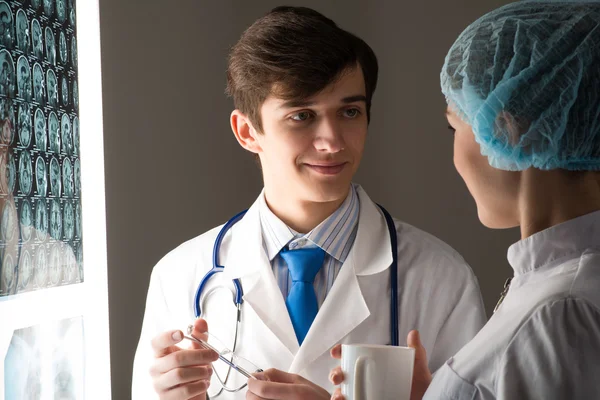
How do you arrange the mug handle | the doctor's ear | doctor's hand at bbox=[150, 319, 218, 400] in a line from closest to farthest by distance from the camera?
the mug handle → doctor's hand at bbox=[150, 319, 218, 400] → the doctor's ear

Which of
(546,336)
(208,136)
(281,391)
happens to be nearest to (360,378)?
(281,391)

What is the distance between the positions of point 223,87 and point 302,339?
1.21m

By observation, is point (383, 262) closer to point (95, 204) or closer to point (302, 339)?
point (302, 339)

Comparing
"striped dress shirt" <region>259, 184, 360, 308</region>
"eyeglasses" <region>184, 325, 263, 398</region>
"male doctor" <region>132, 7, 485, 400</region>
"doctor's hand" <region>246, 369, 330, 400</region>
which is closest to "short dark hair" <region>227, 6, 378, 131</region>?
"male doctor" <region>132, 7, 485, 400</region>

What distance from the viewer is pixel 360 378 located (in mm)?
1073

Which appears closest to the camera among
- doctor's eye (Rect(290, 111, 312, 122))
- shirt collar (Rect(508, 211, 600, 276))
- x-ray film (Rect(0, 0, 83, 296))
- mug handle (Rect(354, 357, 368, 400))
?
shirt collar (Rect(508, 211, 600, 276))

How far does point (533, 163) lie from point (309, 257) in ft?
2.43

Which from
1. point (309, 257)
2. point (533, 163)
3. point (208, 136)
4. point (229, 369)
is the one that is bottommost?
point (229, 369)

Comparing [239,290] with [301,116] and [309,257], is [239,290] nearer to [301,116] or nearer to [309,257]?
[309,257]

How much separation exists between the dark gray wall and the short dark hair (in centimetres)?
49

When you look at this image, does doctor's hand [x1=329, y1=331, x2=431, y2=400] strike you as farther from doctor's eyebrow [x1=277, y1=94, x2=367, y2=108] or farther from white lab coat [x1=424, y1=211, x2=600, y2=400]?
doctor's eyebrow [x1=277, y1=94, x2=367, y2=108]

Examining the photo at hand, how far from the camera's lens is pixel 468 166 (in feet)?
3.40

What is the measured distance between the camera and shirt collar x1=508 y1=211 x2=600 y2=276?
93 centimetres

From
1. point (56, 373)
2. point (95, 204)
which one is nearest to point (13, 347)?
point (56, 373)
